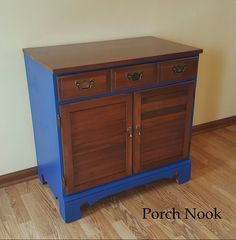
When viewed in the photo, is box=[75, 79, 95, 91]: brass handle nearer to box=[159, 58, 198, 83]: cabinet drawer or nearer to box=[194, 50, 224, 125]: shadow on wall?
box=[159, 58, 198, 83]: cabinet drawer

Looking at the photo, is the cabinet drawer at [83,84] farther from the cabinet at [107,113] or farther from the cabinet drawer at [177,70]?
the cabinet drawer at [177,70]

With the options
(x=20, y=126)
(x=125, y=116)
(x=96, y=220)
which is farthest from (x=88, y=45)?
(x=96, y=220)

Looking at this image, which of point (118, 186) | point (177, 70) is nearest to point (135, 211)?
point (118, 186)

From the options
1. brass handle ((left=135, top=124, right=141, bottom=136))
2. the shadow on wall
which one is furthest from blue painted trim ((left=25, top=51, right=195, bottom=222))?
the shadow on wall

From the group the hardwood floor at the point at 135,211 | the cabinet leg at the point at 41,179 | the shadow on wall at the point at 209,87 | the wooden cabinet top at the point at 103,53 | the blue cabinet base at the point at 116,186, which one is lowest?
the hardwood floor at the point at 135,211

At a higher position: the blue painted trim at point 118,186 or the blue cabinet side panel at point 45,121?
the blue cabinet side panel at point 45,121

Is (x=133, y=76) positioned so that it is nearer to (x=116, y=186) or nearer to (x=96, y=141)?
(x=96, y=141)

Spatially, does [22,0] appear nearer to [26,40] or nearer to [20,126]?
[26,40]

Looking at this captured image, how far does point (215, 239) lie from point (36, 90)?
48.8 inches

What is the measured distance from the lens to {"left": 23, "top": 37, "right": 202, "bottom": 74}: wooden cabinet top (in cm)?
158

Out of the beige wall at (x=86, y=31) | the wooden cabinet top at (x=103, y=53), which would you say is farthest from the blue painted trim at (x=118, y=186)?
the wooden cabinet top at (x=103, y=53)

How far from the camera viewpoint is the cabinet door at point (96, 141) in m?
1.66

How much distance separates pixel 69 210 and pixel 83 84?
71 cm

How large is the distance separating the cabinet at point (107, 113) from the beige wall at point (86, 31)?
0.10m
